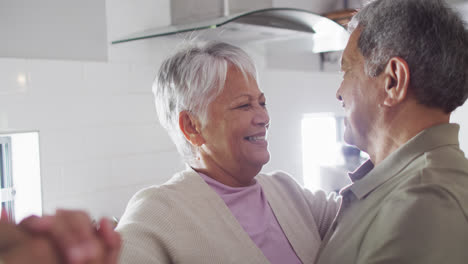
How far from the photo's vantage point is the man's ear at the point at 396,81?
0.82 m

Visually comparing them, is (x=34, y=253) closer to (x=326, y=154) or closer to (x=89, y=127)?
(x=89, y=127)

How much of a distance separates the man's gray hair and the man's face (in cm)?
4

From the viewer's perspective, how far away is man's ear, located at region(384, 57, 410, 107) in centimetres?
Result: 82

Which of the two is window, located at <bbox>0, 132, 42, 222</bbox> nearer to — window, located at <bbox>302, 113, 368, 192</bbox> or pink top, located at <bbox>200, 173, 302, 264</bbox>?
pink top, located at <bbox>200, 173, 302, 264</bbox>

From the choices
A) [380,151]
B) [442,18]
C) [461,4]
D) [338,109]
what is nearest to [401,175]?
[380,151]

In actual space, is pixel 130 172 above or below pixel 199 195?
below

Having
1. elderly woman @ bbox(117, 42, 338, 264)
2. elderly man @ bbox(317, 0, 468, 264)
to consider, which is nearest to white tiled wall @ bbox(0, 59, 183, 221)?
elderly woman @ bbox(117, 42, 338, 264)

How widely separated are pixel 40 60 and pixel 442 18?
4.70 ft

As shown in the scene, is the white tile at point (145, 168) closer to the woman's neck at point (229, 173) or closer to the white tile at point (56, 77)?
the white tile at point (56, 77)

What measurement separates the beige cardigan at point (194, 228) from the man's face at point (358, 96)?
0.32 metres

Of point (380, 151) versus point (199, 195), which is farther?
point (199, 195)

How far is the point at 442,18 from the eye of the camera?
0.81 m

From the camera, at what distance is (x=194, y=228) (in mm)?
944

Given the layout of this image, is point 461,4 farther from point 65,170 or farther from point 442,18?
point 65,170
